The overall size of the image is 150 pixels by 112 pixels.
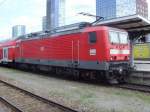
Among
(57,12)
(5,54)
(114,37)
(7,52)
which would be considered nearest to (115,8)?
(57,12)

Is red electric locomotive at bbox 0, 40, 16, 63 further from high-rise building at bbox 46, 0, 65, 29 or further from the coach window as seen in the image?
the coach window

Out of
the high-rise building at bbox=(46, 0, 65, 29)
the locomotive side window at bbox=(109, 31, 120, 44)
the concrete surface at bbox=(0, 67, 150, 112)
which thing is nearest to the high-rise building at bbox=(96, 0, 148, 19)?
the high-rise building at bbox=(46, 0, 65, 29)

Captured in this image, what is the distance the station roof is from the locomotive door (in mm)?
1847

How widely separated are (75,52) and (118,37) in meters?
2.66

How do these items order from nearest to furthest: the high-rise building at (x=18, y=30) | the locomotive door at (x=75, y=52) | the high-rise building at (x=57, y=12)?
the locomotive door at (x=75, y=52) → the high-rise building at (x=57, y=12) → the high-rise building at (x=18, y=30)

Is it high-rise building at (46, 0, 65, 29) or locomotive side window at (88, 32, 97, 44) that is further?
high-rise building at (46, 0, 65, 29)

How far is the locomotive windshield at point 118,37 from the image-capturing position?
15.4 meters

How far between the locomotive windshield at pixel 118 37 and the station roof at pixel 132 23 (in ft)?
2.24

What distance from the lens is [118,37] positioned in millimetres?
15820

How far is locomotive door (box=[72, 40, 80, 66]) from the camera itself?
1667 cm

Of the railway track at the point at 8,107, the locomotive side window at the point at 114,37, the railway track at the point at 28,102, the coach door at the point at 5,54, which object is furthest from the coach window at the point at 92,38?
the coach door at the point at 5,54

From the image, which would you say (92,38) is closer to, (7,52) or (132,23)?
(132,23)

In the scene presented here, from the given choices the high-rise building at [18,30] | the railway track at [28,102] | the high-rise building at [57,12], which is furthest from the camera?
the high-rise building at [18,30]

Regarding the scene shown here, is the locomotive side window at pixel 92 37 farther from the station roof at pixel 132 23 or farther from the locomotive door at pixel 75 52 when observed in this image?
the station roof at pixel 132 23
